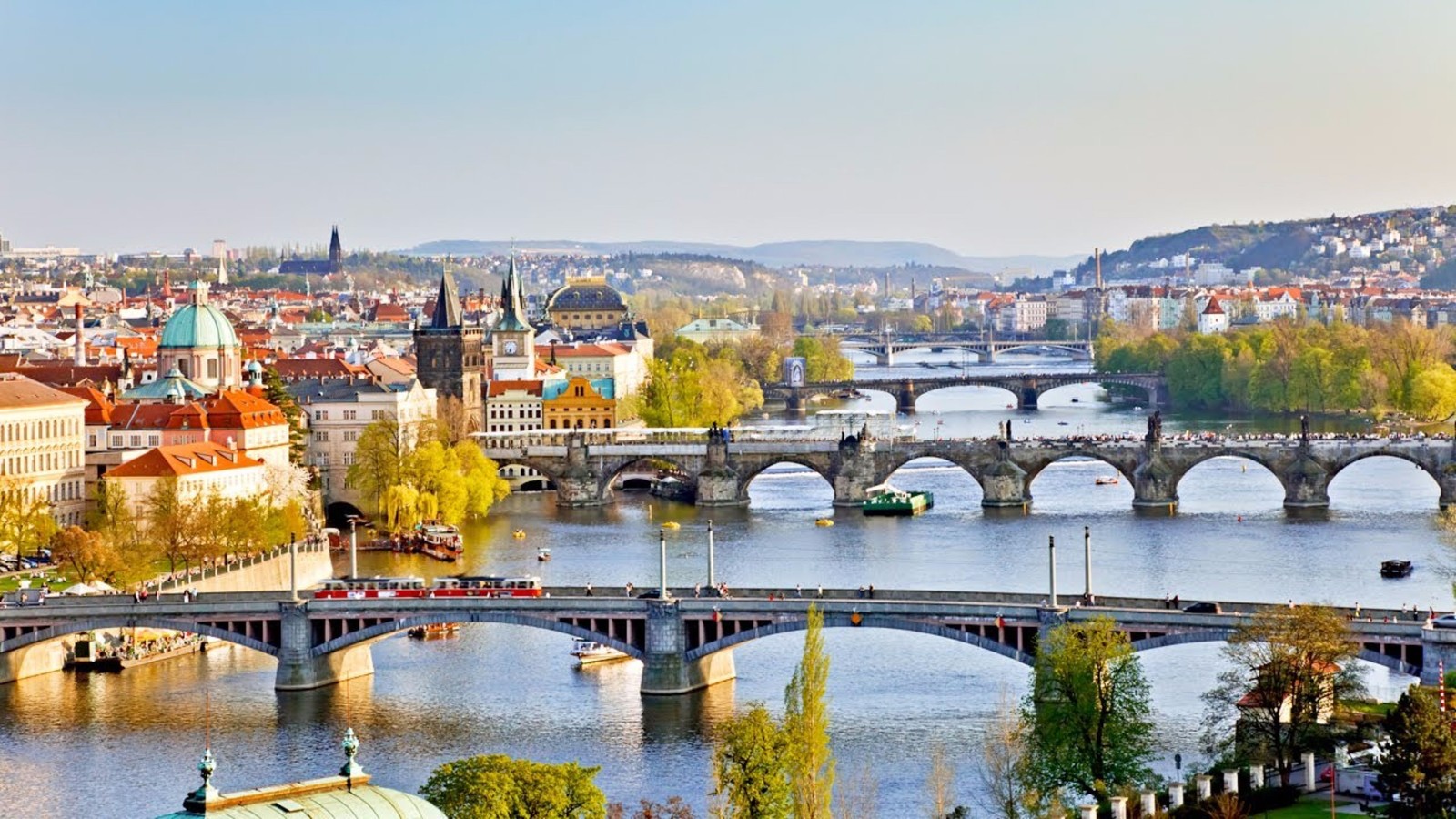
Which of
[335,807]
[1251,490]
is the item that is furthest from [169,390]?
[335,807]

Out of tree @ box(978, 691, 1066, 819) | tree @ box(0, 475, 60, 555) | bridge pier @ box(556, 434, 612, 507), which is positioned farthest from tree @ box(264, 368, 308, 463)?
tree @ box(978, 691, 1066, 819)

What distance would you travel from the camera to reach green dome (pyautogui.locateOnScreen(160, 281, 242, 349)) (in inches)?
3125

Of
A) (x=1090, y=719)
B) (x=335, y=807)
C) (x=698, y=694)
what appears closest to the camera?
(x=335, y=807)

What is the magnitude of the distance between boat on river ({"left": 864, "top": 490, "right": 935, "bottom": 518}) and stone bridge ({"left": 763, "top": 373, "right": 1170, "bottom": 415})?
39577 mm

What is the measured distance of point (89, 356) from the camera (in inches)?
3868

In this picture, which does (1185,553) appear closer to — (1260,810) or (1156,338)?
(1260,810)

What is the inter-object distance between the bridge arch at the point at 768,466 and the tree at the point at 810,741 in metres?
43.1

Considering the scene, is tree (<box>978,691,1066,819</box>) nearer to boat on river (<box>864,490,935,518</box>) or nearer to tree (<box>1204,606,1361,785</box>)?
tree (<box>1204,606,1361,785</box>)

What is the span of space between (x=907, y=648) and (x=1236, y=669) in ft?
29.5

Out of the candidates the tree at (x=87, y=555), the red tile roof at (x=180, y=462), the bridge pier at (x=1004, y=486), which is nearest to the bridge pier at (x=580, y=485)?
the bridge pier at (x=1004, y=486)

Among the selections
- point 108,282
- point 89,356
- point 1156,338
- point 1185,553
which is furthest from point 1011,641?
point 108,282

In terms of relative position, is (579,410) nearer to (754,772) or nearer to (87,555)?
(87,555)

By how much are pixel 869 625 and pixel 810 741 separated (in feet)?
33.4

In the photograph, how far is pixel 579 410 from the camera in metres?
94.4
